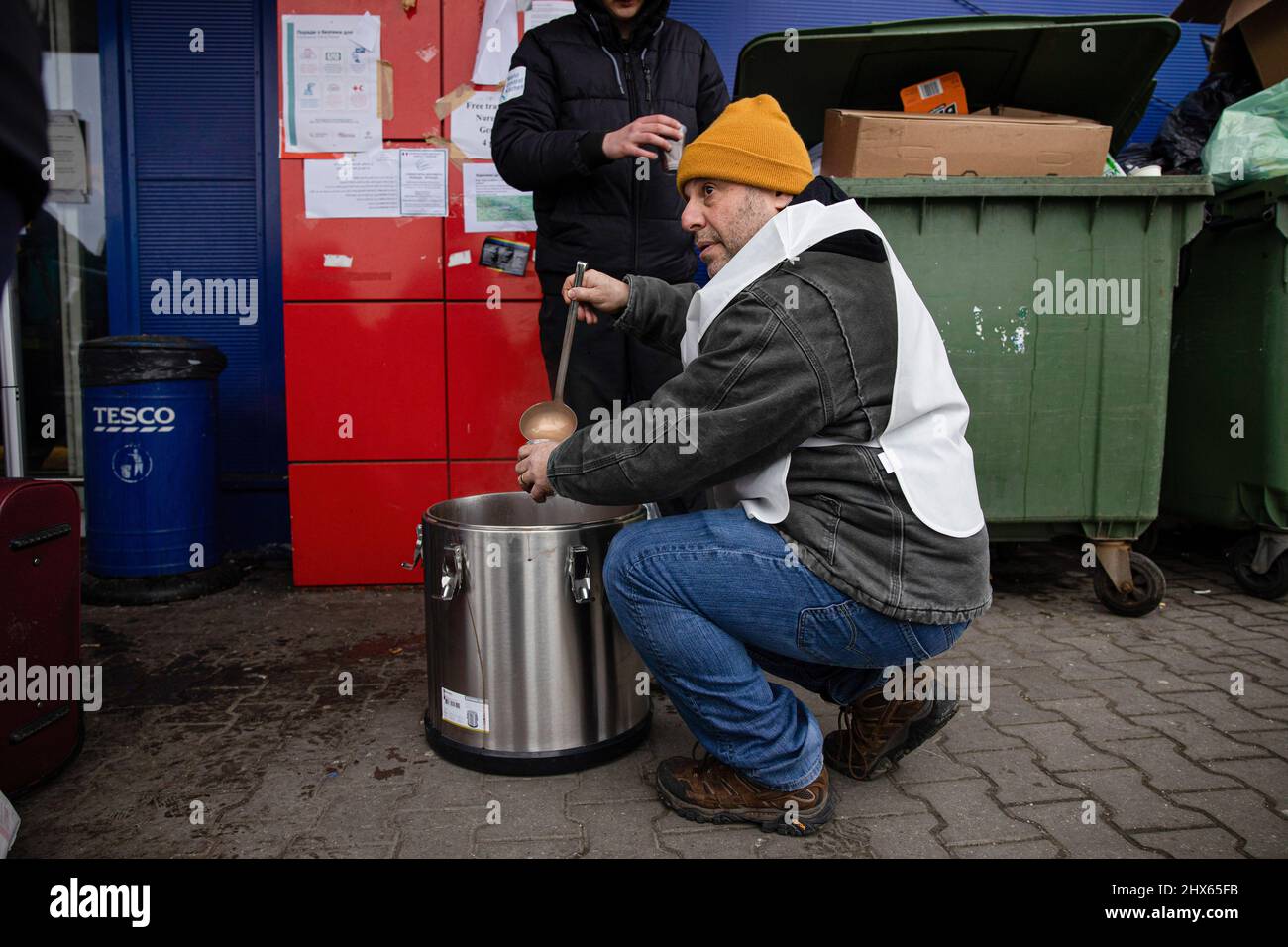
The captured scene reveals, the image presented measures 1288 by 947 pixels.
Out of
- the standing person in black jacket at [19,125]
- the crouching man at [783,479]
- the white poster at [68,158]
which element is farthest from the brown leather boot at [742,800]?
the white poster at [68,158]

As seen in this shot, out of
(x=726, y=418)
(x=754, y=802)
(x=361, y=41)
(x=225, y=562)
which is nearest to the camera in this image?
(x=726, y=418)

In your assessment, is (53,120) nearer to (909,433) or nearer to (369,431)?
(369,431)

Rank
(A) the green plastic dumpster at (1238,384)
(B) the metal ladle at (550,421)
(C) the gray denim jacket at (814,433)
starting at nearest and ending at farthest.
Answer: (C) the gray denim jacket at (814,433) < (B) the metal ladle at (550,421) < (A) the green plastic dumpster at (1238,384)

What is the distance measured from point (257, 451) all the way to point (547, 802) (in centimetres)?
300

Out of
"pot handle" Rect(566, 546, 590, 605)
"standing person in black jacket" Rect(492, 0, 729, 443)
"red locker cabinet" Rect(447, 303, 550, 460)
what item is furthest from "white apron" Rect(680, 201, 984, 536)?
"red locker cabinet" Rect(447, 303, 550, 460)

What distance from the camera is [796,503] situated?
184 cm

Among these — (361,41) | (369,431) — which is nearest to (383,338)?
(369,431)

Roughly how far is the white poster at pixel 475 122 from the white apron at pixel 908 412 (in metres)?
2.30

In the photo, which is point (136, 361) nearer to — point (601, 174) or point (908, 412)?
point (601, 174)

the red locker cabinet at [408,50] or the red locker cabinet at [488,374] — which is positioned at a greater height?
the red locker cabinet at [408,50]

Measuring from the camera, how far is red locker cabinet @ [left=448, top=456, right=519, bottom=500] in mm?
3934

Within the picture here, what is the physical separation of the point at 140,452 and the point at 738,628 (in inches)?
117

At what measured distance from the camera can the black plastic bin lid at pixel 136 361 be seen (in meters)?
3.73

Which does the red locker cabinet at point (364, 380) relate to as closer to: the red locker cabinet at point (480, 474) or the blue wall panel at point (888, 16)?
the red locker cabinet at point (480, 474)
